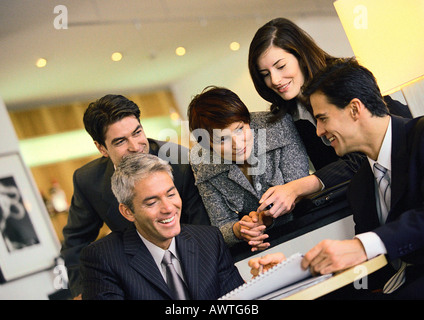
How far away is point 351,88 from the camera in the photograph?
1576 millimetres

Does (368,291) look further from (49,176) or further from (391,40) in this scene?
(49,176)

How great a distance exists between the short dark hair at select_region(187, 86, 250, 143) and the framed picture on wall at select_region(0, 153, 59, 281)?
3.64ft

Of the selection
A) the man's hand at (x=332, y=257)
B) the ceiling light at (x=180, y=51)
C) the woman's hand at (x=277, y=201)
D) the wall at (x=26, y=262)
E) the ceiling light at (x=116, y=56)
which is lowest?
the man's hand at (x=332, y=257)

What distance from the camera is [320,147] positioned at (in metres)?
2.22

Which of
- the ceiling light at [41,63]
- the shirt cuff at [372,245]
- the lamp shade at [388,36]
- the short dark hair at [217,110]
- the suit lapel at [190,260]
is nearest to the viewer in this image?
the shirt cuff at [372,245]

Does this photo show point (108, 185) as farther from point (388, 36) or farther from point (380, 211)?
point (388, 36)

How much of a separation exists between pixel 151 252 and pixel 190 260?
0.13m

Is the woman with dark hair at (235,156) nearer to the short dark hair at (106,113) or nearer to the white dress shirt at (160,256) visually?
the short dark hair at (106,113)

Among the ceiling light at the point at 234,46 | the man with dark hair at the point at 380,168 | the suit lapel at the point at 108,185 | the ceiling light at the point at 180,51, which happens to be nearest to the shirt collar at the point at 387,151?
the man with dark hair at the point at 380,168

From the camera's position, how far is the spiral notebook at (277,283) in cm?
116

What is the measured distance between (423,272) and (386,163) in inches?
13.6

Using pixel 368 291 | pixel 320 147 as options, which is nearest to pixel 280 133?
pixel 320 147

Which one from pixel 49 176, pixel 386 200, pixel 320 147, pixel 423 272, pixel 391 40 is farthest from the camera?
pixel 49 176

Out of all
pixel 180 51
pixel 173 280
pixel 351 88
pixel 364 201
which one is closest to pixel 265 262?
pixel 173 280
